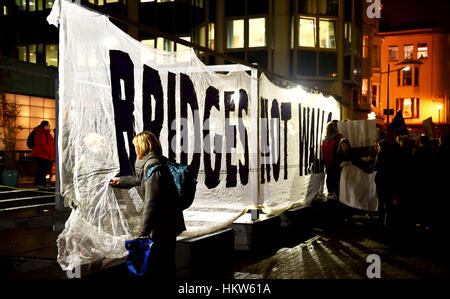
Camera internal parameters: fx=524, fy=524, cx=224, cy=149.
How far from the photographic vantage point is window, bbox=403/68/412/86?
55.2 metres

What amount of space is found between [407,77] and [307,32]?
29.9 m

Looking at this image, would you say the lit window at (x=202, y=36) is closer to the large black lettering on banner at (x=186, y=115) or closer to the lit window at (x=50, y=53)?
the lit window at (x=50, y=53)

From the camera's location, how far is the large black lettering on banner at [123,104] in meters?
5.89

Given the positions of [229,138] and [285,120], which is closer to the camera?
[229,138]

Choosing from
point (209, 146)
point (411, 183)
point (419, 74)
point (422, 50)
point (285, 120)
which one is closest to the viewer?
point (209, 146)

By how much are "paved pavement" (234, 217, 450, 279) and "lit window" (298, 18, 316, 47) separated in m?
19.8

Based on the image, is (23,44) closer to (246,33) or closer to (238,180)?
(246,33)

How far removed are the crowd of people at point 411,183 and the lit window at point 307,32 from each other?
1905 cm

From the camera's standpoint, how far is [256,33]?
2892cm

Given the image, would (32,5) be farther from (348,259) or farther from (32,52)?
(348,259)

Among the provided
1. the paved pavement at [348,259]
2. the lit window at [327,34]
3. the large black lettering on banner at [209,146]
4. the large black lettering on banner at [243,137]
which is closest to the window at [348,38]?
the lit window at [327,34]

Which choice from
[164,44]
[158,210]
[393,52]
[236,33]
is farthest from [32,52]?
[393,52]

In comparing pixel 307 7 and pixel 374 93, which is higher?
pixel 307 7
